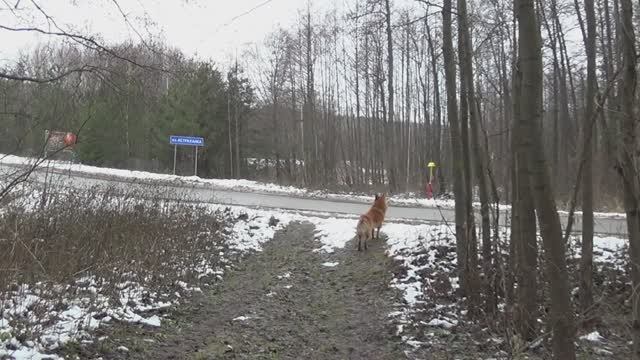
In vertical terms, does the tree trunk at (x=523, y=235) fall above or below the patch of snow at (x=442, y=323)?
above

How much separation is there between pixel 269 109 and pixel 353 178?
11754 mm

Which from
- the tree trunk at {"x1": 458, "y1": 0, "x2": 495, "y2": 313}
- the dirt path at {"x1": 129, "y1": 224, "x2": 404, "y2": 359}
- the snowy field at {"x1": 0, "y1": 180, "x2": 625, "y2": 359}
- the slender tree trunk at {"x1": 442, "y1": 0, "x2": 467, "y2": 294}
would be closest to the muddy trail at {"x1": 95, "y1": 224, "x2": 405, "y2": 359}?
the dirt path at {"x1": 129, "y1": 224, "x2": 404, "y2": 359}

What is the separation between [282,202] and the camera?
62.6 ft

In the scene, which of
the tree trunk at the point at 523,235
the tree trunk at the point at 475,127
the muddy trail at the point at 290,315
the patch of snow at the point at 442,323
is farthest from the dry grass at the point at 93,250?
the tree trunk at the point at 475,127

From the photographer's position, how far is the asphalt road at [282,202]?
11.8 meters

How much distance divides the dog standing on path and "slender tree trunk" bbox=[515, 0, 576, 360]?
7.20 m

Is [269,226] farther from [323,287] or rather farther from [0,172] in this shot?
[0,172]

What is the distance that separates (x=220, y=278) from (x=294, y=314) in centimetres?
211

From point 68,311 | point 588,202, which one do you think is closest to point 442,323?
point 588,202

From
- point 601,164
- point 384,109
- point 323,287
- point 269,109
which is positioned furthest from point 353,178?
point 323,287

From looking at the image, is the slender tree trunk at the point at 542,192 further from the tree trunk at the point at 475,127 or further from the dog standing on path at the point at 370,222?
the dog standing on path at the point at 370,222

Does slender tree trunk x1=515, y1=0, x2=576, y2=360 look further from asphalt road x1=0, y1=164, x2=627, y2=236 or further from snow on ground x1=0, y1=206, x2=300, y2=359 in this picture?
asphalt road x1=0, y1=164, x2=627, y2=236

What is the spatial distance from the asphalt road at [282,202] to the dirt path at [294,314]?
2187 mm

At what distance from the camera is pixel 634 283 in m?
5.05
